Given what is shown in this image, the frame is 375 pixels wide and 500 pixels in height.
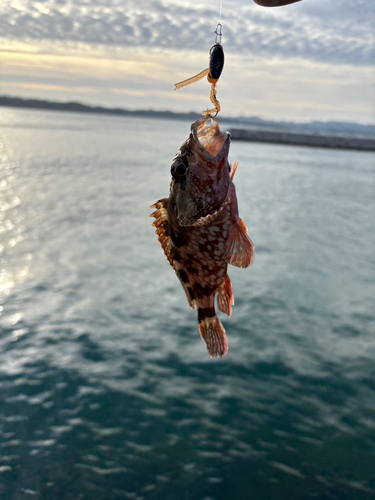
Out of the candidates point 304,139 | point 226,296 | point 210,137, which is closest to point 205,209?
point 210,137

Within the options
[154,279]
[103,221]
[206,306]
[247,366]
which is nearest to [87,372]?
[247,366]

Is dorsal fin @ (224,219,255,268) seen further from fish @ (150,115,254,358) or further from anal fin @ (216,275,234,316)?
anal fin @ (216,275,234,316)

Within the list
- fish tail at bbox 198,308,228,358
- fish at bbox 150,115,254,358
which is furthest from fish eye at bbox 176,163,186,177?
fish tail at bbox 198,308,228,358

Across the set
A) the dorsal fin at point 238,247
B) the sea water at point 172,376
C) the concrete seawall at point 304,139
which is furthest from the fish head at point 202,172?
the concrete seawall at point 304,139

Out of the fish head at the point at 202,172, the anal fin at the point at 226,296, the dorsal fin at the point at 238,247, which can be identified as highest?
the fish head at the point at 202,172

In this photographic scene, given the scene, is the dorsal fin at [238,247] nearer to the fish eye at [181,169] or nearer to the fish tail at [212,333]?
the fish eye at [181,169]

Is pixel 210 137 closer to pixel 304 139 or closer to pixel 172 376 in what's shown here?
pixel 172 376
